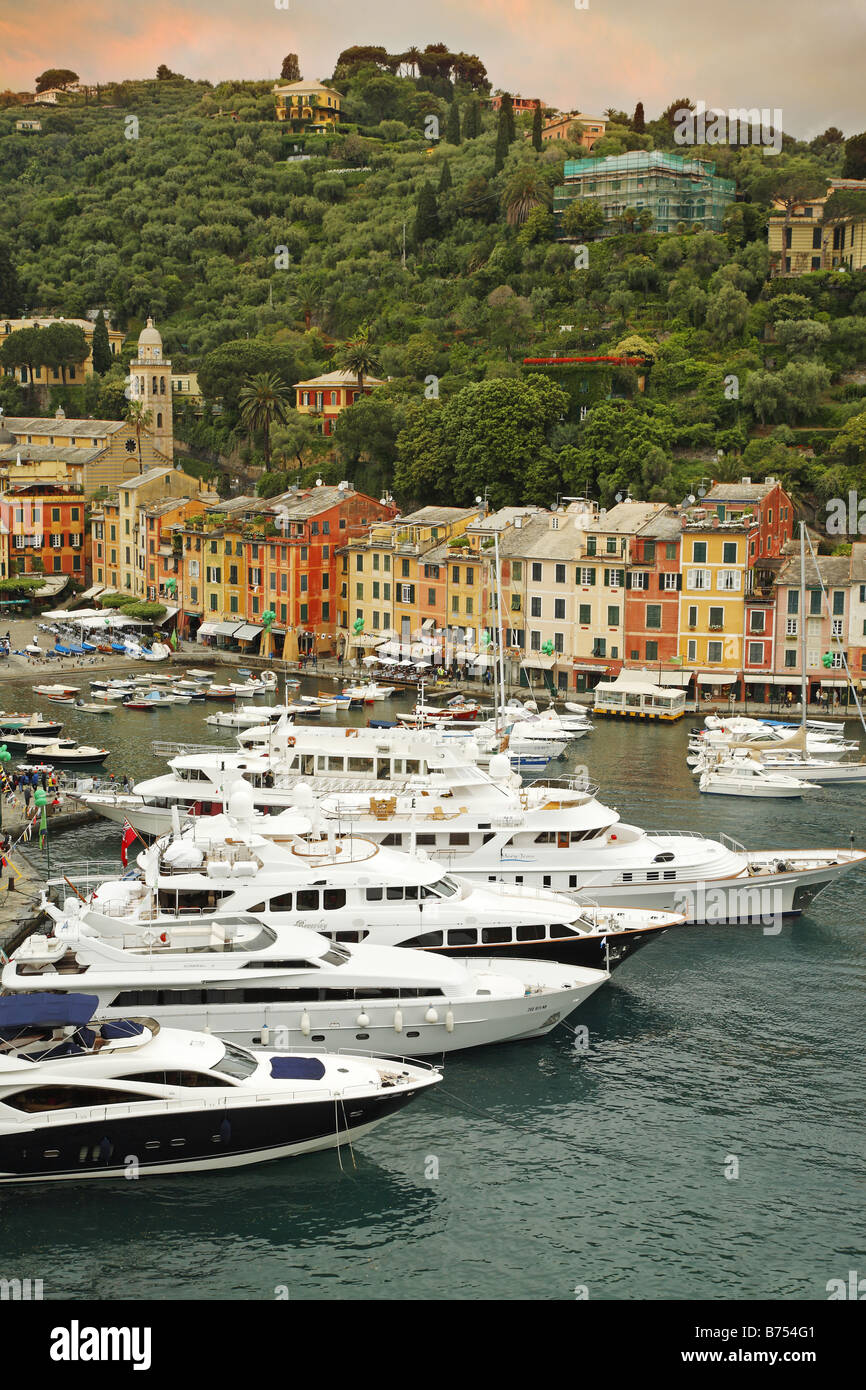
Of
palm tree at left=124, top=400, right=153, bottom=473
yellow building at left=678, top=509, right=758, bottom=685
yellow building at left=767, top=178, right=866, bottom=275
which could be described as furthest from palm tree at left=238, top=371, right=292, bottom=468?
yellow building at left=678, top=509, right=758, bottom=685

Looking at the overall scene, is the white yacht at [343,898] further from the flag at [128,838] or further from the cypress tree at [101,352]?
the cypress tree at [101,352]

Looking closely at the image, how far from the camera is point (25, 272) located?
513ft

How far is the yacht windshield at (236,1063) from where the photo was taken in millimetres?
29609

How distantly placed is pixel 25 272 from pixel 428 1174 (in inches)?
5594

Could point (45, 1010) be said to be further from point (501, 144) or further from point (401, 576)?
point (501, 144)

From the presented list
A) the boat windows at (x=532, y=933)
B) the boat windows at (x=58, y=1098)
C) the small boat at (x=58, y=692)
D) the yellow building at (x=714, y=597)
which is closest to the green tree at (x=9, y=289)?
the small boat at (x=58, y=692)

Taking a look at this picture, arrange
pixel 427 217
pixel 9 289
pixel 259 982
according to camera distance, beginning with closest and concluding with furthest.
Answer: pixel 259 982 < pixel 427 217 < pixel 9 289

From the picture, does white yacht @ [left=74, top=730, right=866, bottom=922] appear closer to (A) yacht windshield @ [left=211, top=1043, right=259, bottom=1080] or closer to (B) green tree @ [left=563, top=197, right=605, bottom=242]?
(A) yacht windshield @ [left=211, top=1043, right=259, bottom=1080]

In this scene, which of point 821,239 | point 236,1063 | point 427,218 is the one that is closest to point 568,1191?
point 236,1063

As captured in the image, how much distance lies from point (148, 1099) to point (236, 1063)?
1.95m

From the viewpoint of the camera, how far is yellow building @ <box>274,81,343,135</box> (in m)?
188

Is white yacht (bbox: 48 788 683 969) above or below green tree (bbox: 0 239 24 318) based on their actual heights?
below

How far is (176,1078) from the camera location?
29047mm

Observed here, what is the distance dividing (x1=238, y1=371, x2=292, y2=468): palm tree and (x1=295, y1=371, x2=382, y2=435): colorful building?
1.54m
